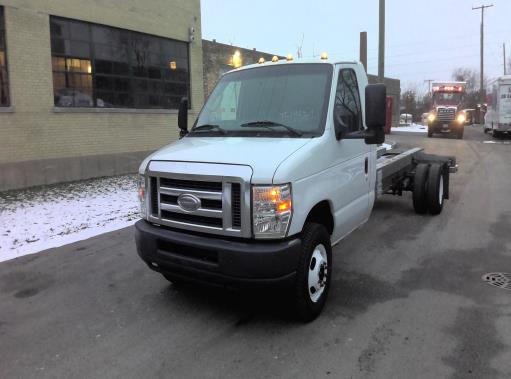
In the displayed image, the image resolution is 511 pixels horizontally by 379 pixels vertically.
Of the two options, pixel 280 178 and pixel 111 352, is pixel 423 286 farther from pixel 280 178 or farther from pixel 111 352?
pixel 111 352

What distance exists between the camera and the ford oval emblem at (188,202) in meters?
3.92

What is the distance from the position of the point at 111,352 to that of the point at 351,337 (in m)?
1.95

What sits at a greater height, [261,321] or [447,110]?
[447,110]

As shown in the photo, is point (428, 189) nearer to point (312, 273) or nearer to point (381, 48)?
point (312, 273)

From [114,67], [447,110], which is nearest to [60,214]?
[114,67]

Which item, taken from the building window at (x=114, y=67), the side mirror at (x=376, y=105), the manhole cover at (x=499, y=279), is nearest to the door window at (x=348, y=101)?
the side mirror at (x=376, y=105)

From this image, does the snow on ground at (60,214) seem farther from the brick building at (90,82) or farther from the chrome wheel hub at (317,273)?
the chrome wheel hub at (317,273)

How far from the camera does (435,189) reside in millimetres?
8016

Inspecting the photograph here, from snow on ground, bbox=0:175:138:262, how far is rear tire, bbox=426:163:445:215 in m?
5.08

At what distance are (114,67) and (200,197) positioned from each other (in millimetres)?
10926

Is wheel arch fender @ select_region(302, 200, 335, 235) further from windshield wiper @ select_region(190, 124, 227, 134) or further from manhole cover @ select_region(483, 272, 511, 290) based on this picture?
manhole cover @ select_region(483, 272, 511, 290)

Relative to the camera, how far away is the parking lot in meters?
3.58

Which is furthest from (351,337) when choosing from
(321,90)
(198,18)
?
(198,18)

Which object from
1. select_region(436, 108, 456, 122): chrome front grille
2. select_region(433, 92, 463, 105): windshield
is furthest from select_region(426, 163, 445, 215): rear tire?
select_region(433, 92, 463, 105): windshield
